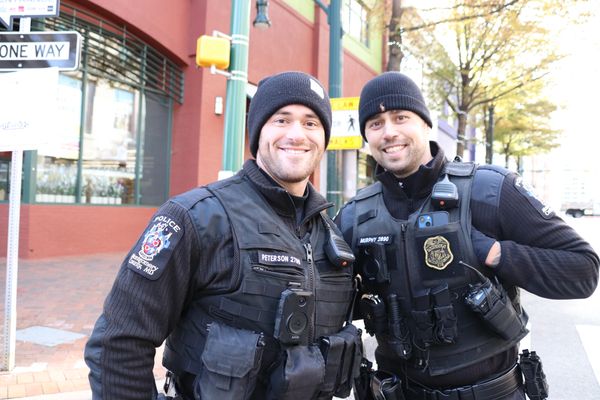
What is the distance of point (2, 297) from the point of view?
20.3 feet

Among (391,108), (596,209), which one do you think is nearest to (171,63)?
(391,108)

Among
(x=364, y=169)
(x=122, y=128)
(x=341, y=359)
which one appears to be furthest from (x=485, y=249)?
(x=364, y=169)

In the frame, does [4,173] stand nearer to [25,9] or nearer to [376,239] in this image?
[25,9]

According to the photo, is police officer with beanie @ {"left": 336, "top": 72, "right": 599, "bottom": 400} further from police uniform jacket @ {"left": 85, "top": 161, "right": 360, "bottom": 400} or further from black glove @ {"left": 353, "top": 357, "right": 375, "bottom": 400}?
police uniform jacket @ {"left": 85, "top": 161, "right": 360, "bottom": 400}

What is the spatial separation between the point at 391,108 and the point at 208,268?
1225 mm

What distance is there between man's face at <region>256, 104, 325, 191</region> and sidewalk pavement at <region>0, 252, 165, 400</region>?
9.59 ft

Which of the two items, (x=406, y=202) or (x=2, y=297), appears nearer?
(x=406, y=202)

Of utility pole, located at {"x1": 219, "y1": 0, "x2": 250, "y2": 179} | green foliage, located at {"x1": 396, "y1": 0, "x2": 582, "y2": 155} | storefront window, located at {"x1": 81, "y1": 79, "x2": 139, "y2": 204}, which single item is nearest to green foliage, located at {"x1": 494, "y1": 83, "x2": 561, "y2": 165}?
green foliage, located at {"x1": 396, "y1": 0, "x2": 582, "y2": 155}

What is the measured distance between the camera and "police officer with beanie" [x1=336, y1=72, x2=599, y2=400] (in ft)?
6.65

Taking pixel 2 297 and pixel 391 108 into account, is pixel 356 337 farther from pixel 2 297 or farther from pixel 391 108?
pixel 2 297

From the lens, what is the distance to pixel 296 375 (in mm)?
1581

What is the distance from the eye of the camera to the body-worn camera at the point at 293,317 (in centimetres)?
161

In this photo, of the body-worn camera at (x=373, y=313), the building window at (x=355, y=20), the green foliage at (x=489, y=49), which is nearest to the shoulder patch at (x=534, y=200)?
the body-worn camera at (x=373, y=313)

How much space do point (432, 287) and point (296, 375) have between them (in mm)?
820
